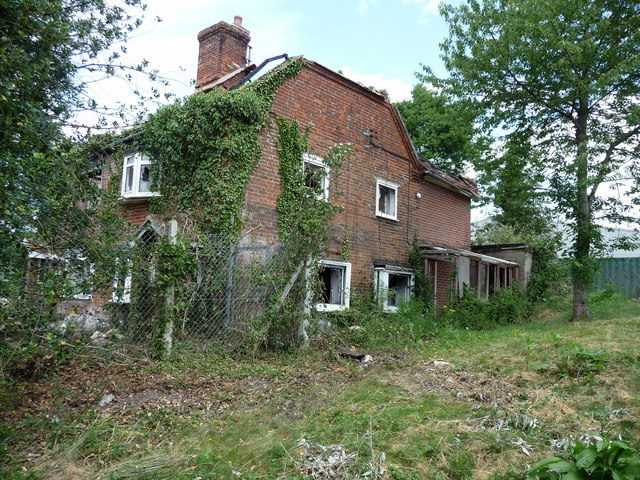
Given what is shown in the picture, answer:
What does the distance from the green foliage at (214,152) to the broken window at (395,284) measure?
184 inches

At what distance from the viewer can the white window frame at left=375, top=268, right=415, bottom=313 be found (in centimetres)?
1147

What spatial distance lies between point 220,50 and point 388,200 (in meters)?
6.23

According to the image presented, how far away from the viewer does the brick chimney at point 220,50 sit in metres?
12.4

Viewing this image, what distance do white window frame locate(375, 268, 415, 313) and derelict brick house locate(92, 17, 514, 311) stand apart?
0.03 meters

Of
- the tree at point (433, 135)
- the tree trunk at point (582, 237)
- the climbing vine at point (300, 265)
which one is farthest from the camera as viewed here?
the tree at point (433, 135)

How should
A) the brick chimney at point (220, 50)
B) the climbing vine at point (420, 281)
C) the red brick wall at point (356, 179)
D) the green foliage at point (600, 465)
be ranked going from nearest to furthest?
the green foliage at point (600, 465) < the red brick wall at point (356, 179) < the brick chimney at point (220, 50) < the climbing vine at point (420, 281)

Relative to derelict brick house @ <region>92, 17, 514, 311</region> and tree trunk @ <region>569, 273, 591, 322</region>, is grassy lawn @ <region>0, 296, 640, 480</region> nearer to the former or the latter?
derelict brick house @ <region>92, 17, 514, 311</region>

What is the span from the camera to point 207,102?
30.1 feet

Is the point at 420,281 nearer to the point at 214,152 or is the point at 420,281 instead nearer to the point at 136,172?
Result: the point at 214,152

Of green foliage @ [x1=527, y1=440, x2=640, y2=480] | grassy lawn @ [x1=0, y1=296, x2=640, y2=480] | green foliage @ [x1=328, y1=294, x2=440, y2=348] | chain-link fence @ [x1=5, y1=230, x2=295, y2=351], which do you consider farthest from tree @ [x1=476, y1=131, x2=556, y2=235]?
green foliage @ [x1=527, y1=440, x2=640, y2=480]

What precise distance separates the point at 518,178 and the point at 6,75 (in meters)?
13.5

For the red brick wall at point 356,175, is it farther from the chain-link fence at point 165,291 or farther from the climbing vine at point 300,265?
the chain-link fence at point 165,291

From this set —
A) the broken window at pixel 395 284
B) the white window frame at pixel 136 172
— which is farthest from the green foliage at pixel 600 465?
the white window frame at pixel 136 172

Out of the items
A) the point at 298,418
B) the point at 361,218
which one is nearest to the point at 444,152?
the point at 361,218
